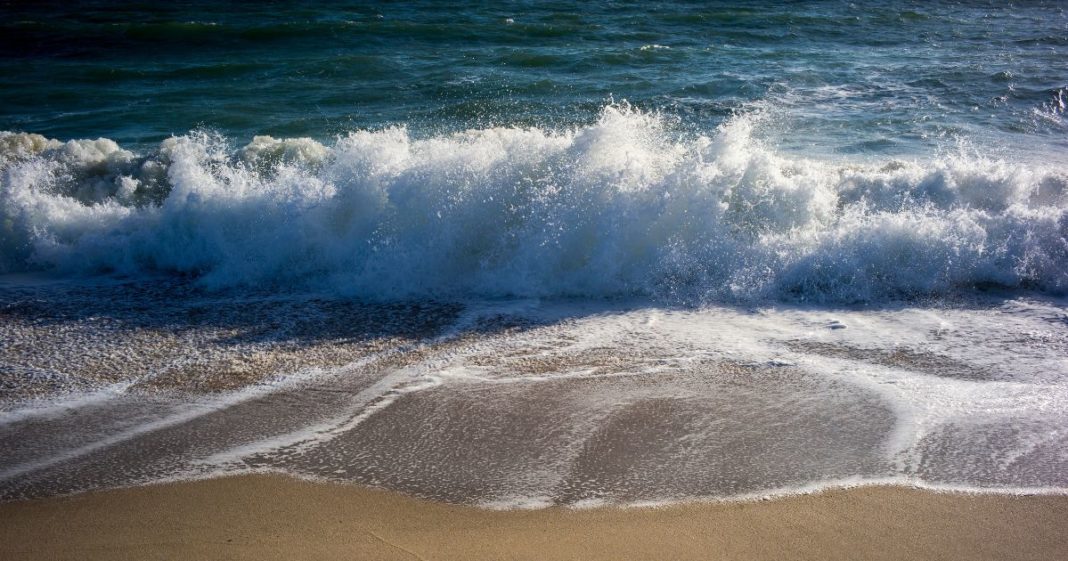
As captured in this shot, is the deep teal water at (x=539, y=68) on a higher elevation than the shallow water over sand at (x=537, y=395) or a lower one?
higher

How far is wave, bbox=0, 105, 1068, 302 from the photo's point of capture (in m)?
5.98

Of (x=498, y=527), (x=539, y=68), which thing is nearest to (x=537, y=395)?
(x=498, y=527)

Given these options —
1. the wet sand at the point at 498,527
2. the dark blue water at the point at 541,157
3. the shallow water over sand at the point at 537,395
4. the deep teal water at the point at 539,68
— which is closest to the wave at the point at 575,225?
the dark blue water at the point at 541,157

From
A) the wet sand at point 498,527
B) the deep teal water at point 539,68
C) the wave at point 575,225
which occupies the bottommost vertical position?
the wet sand at point 498,527

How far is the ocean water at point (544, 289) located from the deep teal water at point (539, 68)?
0.11m

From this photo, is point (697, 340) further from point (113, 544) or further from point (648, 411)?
point (113, 544)

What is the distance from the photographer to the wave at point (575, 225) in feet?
19.6

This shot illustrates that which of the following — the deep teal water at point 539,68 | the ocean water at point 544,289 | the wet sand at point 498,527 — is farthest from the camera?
the deep teal water at point 539,68

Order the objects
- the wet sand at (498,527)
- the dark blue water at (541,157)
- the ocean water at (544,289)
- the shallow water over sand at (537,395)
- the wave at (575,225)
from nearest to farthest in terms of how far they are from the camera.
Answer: the wet sand at (498,527) < the shallow water over sand at (537,395) < the ocean water at (544,289) < the wave at (575,225) < the dark blue water at (541,157)

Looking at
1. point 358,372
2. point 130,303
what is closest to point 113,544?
point 358,372

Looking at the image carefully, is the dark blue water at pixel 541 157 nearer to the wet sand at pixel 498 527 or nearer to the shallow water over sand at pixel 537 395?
the shallow water over sand at pixel 537 395

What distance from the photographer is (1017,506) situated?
11.5ft

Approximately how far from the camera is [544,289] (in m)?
5.93

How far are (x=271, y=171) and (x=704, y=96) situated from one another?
5.90 m
